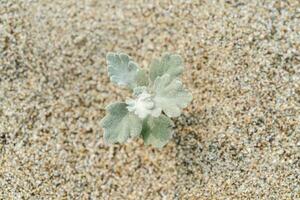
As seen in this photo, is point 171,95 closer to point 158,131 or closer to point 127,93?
point 158,131

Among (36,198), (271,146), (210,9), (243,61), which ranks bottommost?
(36,198)

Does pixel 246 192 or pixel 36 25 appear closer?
pixel 246 192

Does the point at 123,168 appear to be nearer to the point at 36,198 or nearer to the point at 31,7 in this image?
the point at 36,198

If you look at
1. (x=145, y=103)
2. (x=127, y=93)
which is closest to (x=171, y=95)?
(x=145, y=103)

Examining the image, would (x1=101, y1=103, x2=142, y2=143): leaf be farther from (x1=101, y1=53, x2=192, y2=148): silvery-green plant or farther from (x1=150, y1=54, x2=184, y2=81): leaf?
(x1=150, y1=54, x2=184, y2=81): leaf

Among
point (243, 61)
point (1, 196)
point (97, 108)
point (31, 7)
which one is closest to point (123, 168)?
point (97, 108)

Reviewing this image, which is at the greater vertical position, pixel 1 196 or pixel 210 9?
pixel 210 9
